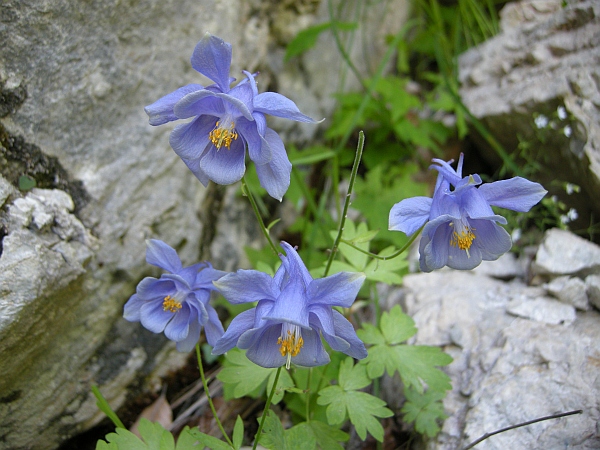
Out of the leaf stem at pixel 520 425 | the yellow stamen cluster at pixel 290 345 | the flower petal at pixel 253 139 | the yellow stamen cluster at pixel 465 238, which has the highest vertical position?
the flower petal at pixel 253 139

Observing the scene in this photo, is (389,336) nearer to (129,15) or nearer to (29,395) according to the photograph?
(29,395)

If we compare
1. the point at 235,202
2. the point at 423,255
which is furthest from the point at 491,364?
the point at 235,202

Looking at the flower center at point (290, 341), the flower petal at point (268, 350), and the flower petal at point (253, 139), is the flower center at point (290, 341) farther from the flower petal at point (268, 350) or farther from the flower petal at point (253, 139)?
the flower petal at point (253, 139)

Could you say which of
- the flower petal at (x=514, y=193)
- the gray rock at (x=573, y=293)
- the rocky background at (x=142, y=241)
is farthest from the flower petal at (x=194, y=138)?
the gray rock at (x=573, y=293)

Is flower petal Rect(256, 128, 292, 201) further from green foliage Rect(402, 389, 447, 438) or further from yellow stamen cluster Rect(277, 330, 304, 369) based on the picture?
green foliage Rect(402, 389, 447, 438)

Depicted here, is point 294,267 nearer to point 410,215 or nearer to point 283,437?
point 410,215

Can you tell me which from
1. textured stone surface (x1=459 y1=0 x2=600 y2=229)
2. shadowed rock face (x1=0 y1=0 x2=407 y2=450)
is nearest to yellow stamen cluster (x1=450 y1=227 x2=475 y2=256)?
textured stone surface (x1=459 y1=0 x2=600 y2=229)

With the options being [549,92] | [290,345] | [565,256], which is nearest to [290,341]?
[290,345]
